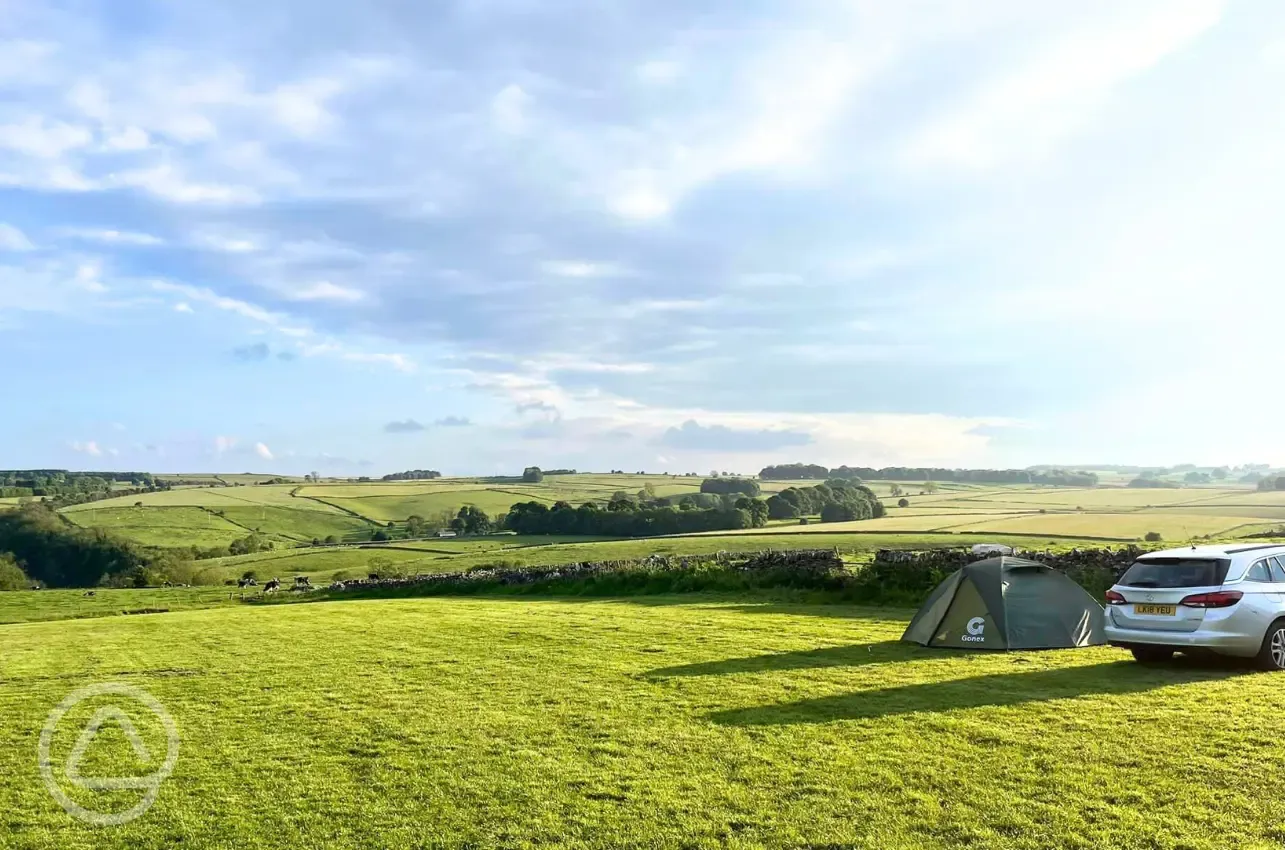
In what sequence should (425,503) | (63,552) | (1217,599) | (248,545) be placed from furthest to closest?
(425,503) → (248,545) → (63,552) → (1217,599)

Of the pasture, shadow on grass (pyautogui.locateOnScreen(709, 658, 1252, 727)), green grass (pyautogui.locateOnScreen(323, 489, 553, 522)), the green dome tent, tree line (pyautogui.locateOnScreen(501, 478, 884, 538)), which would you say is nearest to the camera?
shadow on grass (pyautogui.locateOnScreen(709, 658, 1252, 727))

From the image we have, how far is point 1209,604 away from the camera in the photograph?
14.7 meters

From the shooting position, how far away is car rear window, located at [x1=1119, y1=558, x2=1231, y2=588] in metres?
14.9

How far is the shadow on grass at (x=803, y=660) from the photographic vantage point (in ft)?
53.6

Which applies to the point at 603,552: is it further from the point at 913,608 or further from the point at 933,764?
the point at 933,764

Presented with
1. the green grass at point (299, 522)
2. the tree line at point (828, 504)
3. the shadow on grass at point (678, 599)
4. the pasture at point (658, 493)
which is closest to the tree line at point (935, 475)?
the pasture at point (658, 493)

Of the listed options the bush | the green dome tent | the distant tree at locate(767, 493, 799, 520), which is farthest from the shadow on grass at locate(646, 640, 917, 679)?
the distant tree at locate(767, 493, 799, 520)

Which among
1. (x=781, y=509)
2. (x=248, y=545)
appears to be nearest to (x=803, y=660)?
(x=781, y=509)

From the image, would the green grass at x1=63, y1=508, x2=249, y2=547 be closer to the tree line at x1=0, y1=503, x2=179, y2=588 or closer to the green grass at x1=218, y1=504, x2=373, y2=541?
the green grass at x1=218, y1=504, x2=373, y2=541

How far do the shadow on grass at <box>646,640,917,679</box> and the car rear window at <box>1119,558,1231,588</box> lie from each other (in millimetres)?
4566

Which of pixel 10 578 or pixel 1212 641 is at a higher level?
pixel 1212 641

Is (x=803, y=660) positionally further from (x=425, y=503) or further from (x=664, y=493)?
(x=664, y=493)

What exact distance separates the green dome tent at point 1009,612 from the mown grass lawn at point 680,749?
0.71m

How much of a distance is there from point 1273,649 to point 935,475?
16362cm
